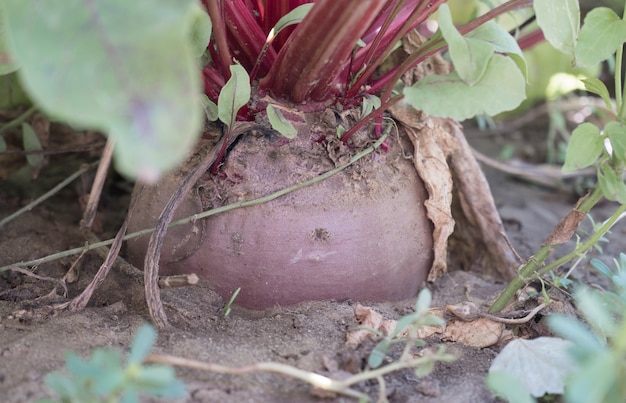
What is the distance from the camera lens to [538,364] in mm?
850

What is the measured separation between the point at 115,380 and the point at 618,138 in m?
0.80

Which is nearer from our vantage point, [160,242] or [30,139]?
[160,242]

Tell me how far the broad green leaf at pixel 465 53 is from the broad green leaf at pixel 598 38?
0.18 metres

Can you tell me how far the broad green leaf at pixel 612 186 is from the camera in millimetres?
962

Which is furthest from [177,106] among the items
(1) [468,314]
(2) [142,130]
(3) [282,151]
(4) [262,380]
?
(1) [468,314]

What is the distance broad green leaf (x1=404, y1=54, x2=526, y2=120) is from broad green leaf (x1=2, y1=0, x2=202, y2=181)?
0.44 meters

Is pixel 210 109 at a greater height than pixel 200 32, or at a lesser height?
lesser

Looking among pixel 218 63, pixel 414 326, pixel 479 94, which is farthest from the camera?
pixel 218 63

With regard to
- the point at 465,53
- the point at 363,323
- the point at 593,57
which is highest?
the point at 465,53

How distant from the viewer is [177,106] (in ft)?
1.88

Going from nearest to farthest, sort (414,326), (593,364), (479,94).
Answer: (593,364) → (414,326) → (479,94)

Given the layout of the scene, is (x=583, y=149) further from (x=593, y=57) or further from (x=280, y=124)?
(x=280, y=124)

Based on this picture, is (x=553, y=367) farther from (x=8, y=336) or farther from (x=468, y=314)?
(x=8, y=336)

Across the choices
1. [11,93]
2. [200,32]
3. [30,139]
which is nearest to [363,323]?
[200,32]
